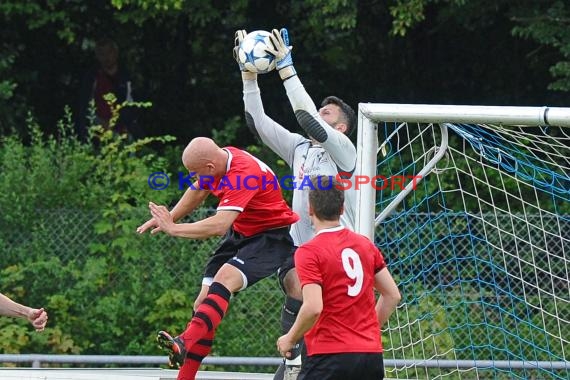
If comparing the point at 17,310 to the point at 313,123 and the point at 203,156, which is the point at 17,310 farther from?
the point at 313,123

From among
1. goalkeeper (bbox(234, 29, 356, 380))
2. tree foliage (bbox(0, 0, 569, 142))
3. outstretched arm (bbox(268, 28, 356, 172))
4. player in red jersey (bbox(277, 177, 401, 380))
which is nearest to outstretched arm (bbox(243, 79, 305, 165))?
goalkeeper (bbox(234, 29, 356, 380))

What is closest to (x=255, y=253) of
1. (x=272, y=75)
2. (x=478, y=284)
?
(x=478, y=284)

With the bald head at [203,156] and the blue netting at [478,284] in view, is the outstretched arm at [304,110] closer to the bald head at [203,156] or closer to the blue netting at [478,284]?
the bald head at [203,156]

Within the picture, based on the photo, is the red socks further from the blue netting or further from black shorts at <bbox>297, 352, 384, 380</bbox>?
the blue netting

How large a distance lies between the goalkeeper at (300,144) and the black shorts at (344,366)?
1403 mm

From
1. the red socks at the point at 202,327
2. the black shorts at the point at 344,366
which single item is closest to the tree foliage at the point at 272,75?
the red socks at the point at 202,327

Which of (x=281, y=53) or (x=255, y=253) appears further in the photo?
(x=281, y=53)

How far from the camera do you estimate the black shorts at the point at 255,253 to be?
760cm

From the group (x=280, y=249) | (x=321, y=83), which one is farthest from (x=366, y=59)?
(x=280, y=249)

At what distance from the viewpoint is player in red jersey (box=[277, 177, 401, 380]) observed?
5922mm

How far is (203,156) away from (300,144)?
94 cm

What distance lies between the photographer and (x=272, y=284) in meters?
11.1

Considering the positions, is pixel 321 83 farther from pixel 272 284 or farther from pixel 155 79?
pixel 272 284

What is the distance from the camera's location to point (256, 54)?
25.6ft
